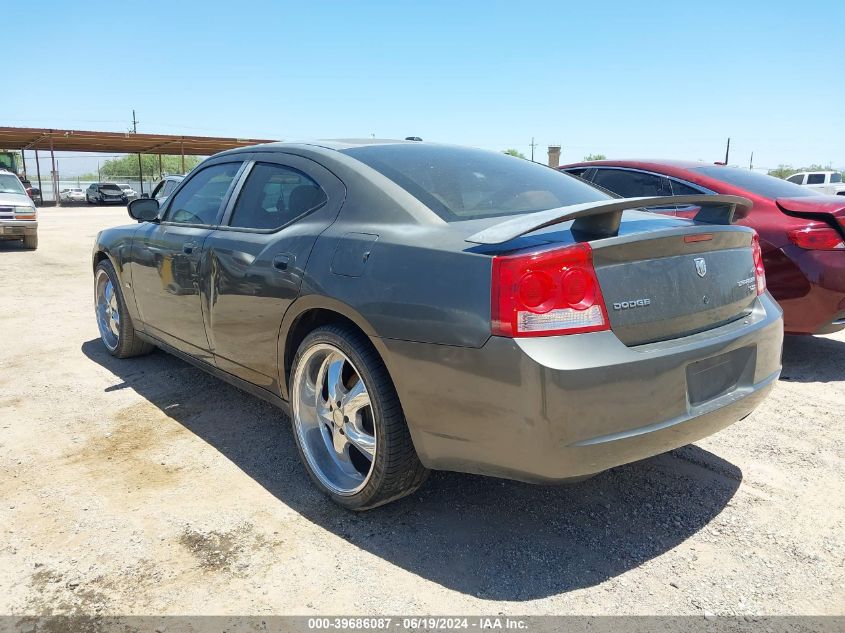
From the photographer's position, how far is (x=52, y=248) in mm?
13234

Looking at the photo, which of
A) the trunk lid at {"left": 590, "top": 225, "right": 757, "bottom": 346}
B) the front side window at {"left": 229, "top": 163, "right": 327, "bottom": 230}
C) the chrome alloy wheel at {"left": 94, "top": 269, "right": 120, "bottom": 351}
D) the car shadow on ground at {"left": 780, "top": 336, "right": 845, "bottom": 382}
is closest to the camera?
the trunk lid at {"left": 590, "top": 225, "right": 757, "bottom": 346}

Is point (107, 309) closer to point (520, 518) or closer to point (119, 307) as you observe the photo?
point (119, 307)

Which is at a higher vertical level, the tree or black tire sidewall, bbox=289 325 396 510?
the tree

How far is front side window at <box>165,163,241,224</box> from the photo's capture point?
11.8 feet

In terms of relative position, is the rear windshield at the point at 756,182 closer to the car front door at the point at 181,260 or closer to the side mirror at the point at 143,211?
the car front door at the point at 181,260

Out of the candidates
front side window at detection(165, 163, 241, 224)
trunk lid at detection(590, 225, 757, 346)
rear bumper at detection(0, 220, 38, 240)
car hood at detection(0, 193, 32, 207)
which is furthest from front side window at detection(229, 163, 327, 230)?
car hood at detection(0, 193, 32, 207)

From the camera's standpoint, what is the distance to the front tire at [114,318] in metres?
4.68

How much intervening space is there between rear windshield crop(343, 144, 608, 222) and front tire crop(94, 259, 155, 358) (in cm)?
261

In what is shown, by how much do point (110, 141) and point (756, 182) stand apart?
3470cm

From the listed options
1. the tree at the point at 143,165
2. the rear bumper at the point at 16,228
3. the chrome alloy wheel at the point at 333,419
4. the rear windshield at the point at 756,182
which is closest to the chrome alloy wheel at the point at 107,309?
the chrome alloy wheel at the point at 333,419

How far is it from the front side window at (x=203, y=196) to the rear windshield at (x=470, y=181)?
3.22 ft

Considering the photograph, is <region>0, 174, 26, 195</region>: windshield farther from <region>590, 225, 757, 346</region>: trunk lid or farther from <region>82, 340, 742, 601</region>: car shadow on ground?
<region>590, 225, 757, 346</region>: trunk lid

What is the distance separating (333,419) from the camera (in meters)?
2.79

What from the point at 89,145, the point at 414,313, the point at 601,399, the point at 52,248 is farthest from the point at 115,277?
the point at 89,145
